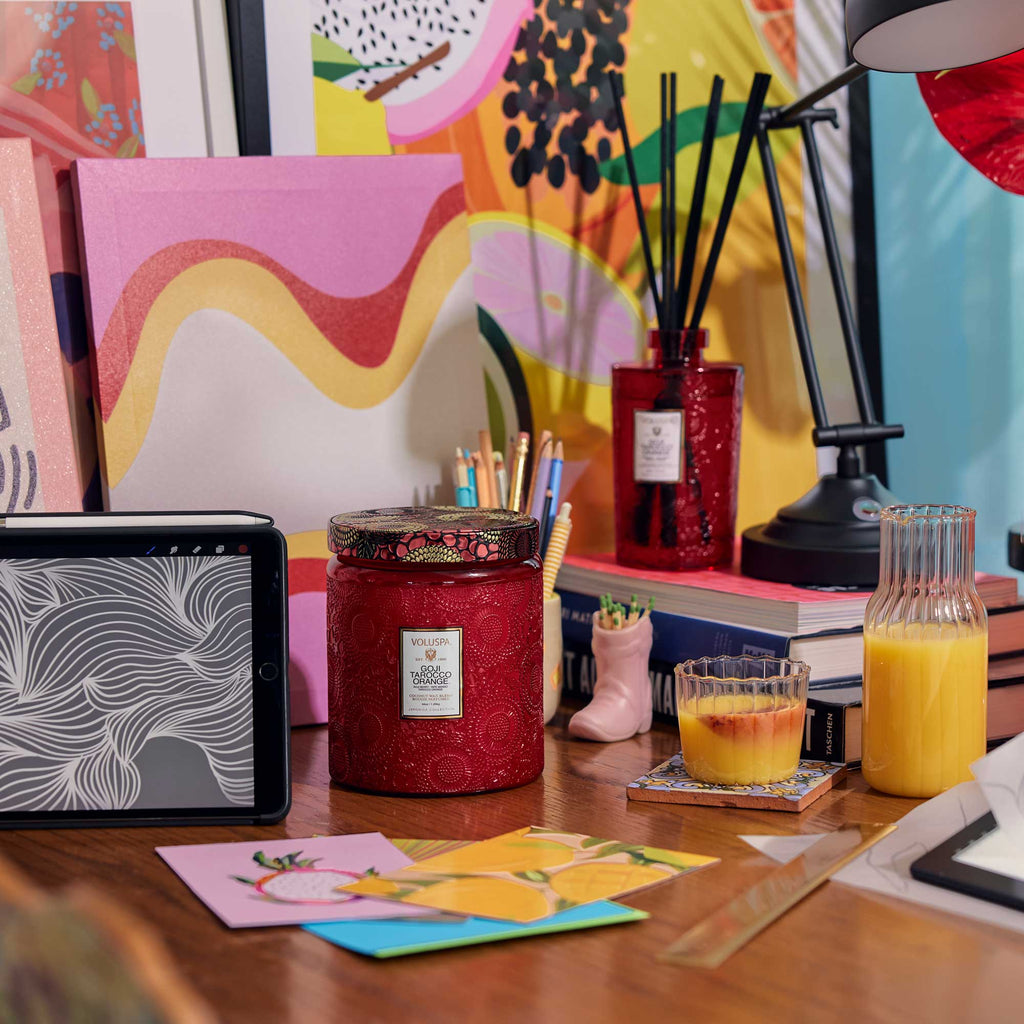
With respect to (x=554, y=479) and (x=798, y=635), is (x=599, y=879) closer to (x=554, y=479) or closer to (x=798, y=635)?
(x=798, y=635)

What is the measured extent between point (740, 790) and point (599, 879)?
17 centimetres

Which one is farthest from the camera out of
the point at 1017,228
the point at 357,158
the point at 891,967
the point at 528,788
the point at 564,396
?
the point at 1017,228

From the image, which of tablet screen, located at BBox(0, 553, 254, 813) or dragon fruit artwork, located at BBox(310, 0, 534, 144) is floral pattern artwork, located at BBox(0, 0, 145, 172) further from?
tablet screen, located at BBox(0, 553, 254, 813)

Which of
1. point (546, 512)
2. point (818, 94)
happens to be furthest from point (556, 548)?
point (818, 94)

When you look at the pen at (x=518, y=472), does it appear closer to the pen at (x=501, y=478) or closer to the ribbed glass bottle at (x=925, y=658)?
the pen at (x=501, y=478)

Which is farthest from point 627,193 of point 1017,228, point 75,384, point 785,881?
point 785,881

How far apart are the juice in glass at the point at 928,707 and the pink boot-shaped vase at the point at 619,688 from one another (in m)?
0.20

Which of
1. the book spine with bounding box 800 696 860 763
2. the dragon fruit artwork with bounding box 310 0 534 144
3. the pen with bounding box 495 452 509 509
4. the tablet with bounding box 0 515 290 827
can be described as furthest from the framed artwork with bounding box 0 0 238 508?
the book spine with bounding box 800 696 860 763

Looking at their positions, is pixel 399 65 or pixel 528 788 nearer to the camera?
pixel 528 788

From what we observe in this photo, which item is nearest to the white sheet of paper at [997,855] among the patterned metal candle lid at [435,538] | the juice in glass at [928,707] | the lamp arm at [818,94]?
the juice in glass at [928,707]

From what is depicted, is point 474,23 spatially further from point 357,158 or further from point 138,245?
point 138,245

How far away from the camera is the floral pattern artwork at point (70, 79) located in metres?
0.92

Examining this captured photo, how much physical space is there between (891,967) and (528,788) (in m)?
0.31

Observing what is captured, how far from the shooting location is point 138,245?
938 mm
